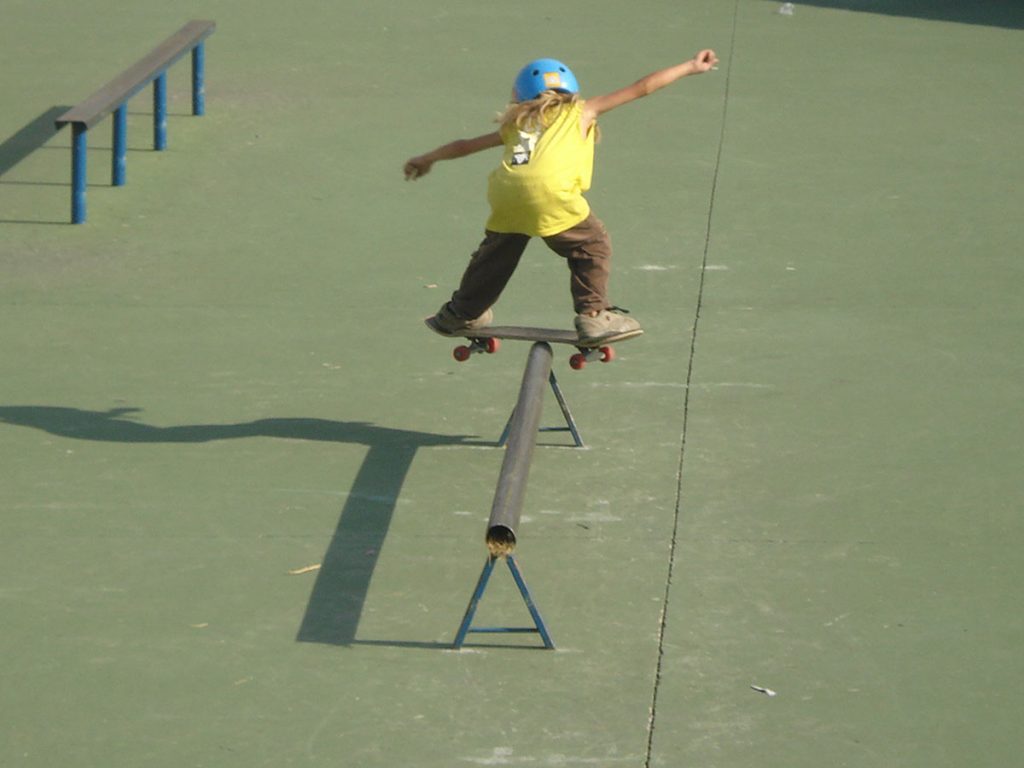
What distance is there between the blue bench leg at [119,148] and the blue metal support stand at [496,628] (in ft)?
19.5

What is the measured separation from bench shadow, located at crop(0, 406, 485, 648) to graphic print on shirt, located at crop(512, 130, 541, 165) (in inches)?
50.1

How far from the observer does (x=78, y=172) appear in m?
9.99

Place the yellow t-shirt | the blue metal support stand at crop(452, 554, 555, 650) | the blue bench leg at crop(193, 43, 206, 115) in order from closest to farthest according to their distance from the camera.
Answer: the blue metal support stand at crop(452, 554, 555, 650)
the yellow t-shirt
the blue bench leg at crop(193, 43, 206, 115)

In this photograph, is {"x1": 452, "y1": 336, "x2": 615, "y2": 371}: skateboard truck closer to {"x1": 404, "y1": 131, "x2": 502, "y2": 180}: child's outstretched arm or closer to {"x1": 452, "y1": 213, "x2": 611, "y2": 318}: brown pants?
{"x1": 452, "y1": 213, "x2": 611, "y2": 318}: brown pants

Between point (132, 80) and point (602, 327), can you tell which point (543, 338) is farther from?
point (132, 80)

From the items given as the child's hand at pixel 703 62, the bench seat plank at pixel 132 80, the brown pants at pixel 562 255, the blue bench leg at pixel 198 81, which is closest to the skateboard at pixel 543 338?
the brown pants at pixel 562 255

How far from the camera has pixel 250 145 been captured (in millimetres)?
11797

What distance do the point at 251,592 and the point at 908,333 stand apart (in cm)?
401

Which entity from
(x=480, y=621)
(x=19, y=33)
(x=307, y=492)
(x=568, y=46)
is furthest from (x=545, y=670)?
(x=19, y=33)

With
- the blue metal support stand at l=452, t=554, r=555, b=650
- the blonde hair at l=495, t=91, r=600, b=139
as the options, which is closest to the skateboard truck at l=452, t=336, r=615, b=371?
the blonde hair at l=495, t=91, r=600, b=139

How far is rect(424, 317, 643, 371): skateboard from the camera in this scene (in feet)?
22.7

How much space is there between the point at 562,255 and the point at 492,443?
0.88 metres

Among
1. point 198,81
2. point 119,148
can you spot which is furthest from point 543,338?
point 198,81

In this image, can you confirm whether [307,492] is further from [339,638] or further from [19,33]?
[19,33]
